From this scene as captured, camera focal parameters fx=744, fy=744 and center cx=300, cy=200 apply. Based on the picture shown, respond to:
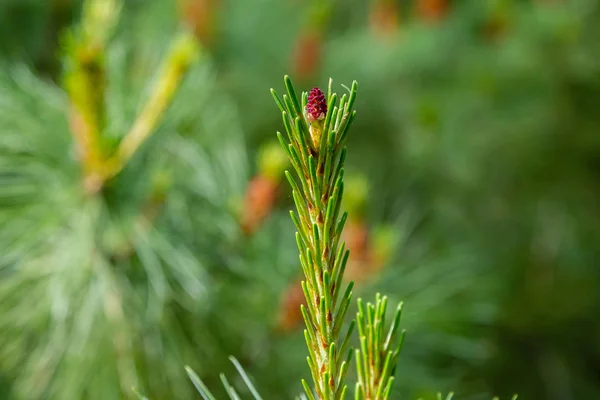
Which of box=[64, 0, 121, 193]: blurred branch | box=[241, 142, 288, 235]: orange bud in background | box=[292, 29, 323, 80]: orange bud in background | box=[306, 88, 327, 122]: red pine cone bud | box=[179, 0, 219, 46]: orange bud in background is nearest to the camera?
box=[306, 88, 327, 122]: red pine cone bud

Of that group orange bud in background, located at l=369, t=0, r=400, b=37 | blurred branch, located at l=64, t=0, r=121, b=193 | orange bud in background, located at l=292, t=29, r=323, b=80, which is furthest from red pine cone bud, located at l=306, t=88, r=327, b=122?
orange bud in background, located at l=369, t=0, r=400, b=37

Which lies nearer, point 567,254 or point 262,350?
point 262,350

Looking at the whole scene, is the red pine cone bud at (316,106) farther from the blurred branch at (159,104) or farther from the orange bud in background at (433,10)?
the orange bud in background at (433,10)

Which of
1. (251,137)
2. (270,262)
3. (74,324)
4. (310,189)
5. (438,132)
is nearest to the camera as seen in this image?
(310,189)

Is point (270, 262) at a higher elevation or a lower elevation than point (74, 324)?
higher

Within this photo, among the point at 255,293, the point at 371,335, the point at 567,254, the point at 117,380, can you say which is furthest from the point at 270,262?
the point at 567,254

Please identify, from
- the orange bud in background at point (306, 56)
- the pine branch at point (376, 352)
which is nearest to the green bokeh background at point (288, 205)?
the orange bud in background at point (306, 56)

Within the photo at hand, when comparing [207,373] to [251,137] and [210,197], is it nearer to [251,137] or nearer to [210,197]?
[210,197]

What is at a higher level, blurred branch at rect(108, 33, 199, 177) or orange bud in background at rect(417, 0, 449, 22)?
orange bud in background at rect(417, 0, 449, 22)

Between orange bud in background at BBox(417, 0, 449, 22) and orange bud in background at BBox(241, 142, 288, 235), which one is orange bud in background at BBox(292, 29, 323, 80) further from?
orange bud in background at BBox(241, 142, 288, 235)
